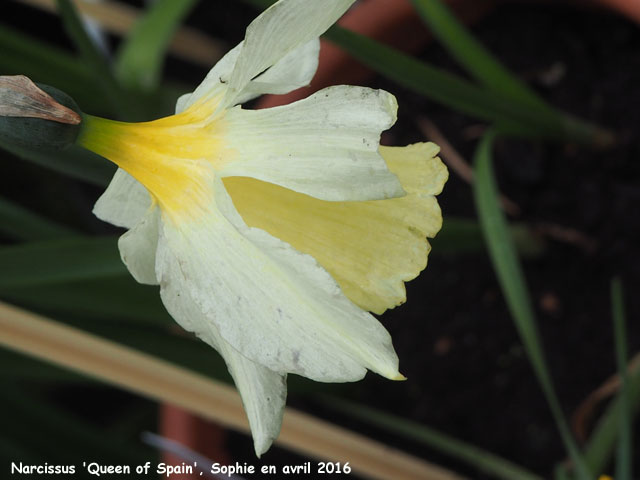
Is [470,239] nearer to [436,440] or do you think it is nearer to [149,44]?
[436,440]

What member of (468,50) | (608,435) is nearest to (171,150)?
(468,50)

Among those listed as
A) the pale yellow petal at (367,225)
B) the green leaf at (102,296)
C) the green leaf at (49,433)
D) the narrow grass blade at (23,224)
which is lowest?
the green leaf at (49,433)

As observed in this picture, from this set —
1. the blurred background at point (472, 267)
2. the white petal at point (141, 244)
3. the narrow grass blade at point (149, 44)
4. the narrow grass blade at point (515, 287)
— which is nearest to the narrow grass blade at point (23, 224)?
the blurred background at point (472, 267)

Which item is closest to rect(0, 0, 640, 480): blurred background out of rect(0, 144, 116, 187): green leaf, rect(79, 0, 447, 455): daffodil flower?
rect(0, 144, 116, 187): green leaf

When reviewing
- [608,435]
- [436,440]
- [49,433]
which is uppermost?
[608,435]

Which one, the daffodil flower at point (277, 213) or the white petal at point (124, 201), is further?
the white petal at point (124, 201)

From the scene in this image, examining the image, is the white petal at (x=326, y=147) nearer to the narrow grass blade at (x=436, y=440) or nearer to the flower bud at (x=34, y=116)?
the flower bud at (x=34, y=116)
